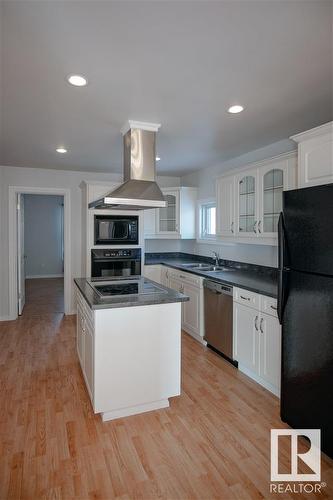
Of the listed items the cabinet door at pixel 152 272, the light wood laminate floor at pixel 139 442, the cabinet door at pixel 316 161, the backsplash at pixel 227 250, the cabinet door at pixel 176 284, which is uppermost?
the cabinet door at pixel 316 161

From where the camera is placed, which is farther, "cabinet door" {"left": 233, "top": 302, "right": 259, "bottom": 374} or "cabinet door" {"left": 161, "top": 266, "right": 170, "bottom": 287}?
"cabinet door" {"left": 161, "top": 266, "right": 170, "bottom": 287}

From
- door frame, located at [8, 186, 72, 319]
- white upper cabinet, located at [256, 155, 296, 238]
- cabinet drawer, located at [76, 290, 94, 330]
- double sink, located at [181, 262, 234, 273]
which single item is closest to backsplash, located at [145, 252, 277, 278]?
double sink, located at [181, 262, 234, 273]

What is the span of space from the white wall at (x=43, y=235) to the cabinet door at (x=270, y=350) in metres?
7.41

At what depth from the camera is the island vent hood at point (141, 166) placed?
109 inches

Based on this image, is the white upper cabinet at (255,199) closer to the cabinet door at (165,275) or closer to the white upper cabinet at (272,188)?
the white upper cabinet at (272,188)

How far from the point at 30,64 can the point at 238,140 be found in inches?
88.2

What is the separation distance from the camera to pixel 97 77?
200 cm

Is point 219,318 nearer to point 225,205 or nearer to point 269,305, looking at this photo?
point 269,305

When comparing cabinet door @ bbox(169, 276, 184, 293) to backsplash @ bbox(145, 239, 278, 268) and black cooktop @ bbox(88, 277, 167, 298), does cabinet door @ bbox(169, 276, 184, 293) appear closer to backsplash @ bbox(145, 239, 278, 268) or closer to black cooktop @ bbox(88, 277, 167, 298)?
backsplash @ bbox(145, 239, 278, 268)

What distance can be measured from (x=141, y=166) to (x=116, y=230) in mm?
1751

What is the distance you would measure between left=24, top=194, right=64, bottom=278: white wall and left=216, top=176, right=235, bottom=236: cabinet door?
611 centimetres

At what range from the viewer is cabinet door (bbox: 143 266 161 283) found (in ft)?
16.2

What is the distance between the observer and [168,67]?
1.87m

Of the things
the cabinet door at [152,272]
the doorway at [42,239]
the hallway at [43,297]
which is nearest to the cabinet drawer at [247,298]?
the cabinet door at [152,272]
